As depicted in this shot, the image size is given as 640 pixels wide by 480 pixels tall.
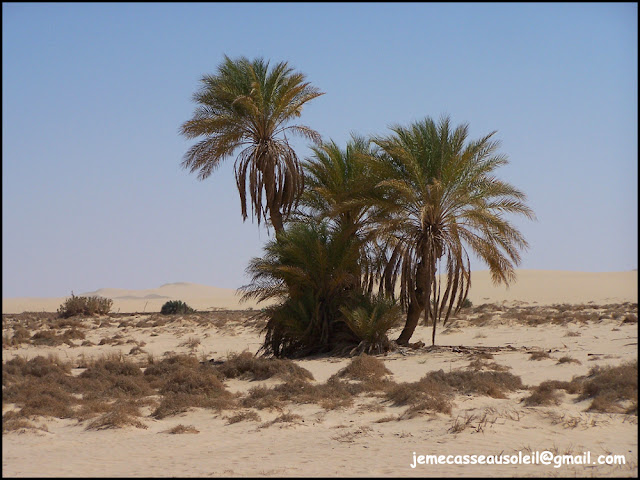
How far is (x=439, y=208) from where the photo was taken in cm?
2053

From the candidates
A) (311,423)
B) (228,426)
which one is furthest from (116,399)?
(311,423)

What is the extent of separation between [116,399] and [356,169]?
11.4m

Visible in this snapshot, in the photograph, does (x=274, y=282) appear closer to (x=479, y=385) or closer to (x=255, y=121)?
(x=255, y=121)

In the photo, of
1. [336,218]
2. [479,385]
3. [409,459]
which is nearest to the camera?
[409,459]

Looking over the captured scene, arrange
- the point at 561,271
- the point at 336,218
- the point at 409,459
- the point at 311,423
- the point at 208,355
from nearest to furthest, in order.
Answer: the point at 409,459, the point at 311,423, the point at 336,218, the point at 208,355, the point at 561,271

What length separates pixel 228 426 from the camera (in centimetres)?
1259

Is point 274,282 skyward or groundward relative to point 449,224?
groundward

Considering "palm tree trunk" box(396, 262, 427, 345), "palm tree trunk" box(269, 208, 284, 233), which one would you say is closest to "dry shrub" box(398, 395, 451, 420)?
"palm tree trunk" box(396, 262, 427, 345)

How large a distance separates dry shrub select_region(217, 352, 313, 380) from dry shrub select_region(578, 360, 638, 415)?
6.22m

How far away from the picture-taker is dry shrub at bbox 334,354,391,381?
16484 millimetres

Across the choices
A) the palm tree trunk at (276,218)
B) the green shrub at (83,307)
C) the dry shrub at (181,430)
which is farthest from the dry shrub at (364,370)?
the green shrub at (83,307)

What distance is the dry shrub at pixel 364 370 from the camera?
16484mm

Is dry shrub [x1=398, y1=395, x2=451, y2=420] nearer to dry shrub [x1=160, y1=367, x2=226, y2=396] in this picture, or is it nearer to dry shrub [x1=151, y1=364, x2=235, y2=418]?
dry shrub [x1=151, y1=364, x2=235, y2=418]

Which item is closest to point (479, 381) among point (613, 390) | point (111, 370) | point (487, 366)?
point (613, 390)
